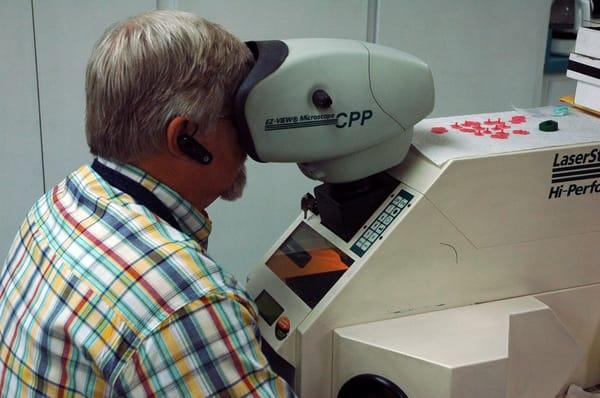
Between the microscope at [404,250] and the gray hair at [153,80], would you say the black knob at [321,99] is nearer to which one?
the microscope at [404,250]

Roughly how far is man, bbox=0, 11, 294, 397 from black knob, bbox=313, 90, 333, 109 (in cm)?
10

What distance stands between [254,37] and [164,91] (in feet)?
4.57

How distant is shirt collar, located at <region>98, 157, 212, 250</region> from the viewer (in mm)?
1006

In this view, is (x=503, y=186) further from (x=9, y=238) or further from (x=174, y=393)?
(x=9, y=238)

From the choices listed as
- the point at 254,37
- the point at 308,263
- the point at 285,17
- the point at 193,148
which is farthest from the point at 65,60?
the point at 193,148

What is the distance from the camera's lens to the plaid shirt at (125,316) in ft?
2.86

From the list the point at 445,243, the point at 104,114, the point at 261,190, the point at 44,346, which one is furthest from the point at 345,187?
the point at 261,190

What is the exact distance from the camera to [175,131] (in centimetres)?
98

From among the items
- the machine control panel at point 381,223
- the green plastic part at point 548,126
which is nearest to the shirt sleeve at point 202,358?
the machine control panel at point 381,223

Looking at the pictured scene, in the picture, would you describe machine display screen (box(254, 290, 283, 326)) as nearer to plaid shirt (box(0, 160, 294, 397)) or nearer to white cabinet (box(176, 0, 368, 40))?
plaid shirt (box(0, 160, 294, 397))

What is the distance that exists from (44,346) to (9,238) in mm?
1474

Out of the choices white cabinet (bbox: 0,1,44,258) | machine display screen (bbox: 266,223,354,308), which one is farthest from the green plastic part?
white cabinet (bbox: 0,1,44,258)

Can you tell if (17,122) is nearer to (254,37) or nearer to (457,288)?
(254,37)

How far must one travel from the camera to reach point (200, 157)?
→ 1.01 meters
